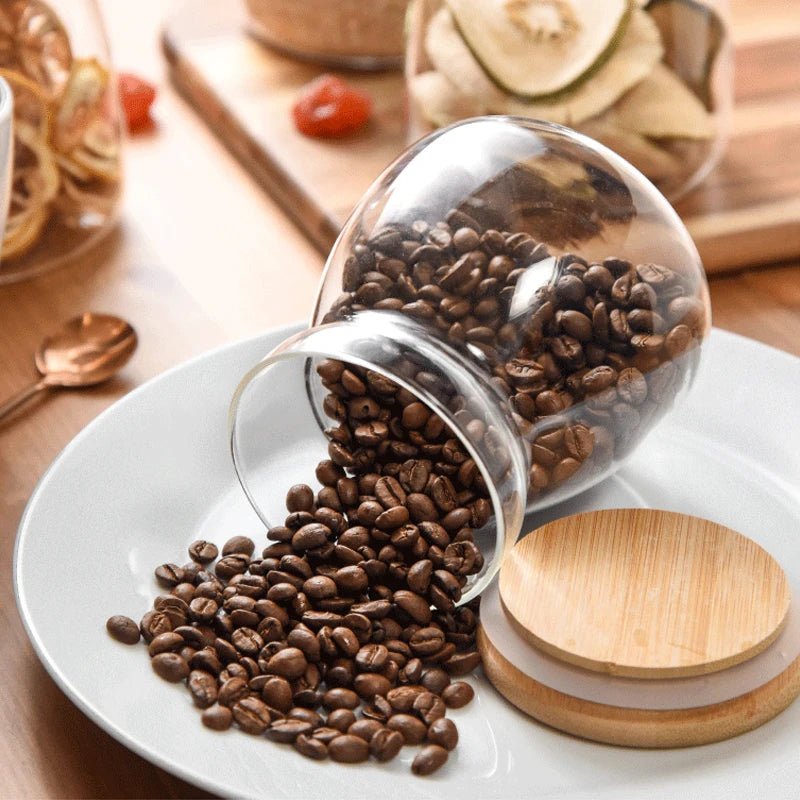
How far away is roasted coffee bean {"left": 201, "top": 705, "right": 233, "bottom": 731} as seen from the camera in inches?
28.9

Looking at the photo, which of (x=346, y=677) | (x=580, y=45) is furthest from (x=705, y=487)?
(x=580, y=45)

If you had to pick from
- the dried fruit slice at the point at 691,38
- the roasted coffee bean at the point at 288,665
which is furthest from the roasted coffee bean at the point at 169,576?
the dried fruit slice at the point at 691,38

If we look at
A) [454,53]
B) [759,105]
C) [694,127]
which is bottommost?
[759,105]

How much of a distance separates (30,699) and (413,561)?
0.83ft

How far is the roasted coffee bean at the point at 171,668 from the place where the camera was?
0.77 m

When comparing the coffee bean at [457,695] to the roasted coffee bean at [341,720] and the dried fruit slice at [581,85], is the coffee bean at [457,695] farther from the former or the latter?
the dried fruit slice at [581,85]

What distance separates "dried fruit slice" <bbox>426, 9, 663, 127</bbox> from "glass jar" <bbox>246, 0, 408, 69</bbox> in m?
0.27

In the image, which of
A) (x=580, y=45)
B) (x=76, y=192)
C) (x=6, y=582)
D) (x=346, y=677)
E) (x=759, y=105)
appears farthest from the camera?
(x=759, y=105)

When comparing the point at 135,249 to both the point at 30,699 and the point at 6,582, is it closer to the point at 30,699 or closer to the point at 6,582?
the point at 6,582

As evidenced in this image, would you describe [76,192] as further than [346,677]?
Yes

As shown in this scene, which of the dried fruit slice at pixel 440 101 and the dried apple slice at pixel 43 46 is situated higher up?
the dried apple slice at pixel 43 46

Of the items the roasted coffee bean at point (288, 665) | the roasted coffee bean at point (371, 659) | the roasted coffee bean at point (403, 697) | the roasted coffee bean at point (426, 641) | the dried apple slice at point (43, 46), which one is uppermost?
the dried apple slice at point (43, 46)

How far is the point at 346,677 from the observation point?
781 millimetres

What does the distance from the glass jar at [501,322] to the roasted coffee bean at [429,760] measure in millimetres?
129
